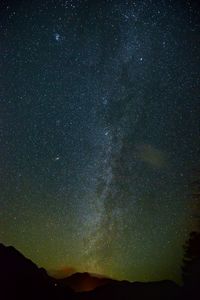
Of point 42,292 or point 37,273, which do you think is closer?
point 42,292

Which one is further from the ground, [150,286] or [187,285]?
[187,285]

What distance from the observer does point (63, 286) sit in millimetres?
56188

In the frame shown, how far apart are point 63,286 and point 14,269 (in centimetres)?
1097

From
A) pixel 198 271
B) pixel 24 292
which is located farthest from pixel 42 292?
pixel 198 271

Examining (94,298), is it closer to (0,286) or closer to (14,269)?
(14,269)

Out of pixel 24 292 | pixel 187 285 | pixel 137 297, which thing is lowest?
pixel 137 297

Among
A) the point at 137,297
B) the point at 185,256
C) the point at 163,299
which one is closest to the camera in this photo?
the point at 185,256

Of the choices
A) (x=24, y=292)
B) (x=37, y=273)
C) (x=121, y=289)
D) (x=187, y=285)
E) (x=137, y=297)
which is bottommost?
(x=121, y=289)

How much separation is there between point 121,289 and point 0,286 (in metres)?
41.6

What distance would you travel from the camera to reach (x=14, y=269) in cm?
5019

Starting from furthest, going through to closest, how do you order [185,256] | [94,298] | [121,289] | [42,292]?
[121,289], [94,298], [42,292], [185,256]

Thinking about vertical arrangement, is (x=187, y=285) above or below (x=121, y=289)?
above

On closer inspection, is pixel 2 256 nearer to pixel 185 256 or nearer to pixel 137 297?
pixel 137 297

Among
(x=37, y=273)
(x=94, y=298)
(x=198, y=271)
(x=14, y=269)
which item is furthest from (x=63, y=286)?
(x=198, y=271)
